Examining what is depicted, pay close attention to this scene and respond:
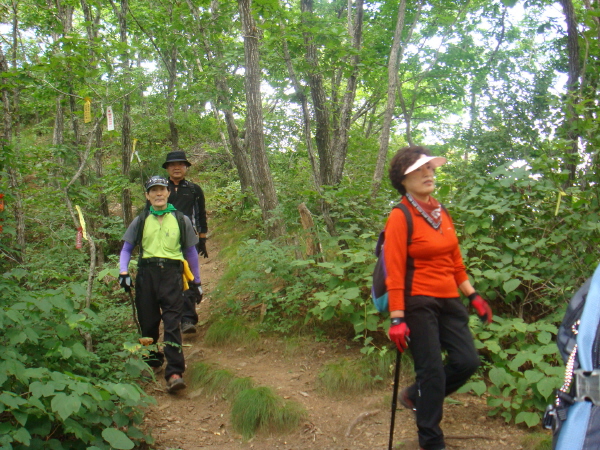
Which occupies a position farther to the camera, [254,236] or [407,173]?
[254,236]

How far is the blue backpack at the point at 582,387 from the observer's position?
1.63 metres

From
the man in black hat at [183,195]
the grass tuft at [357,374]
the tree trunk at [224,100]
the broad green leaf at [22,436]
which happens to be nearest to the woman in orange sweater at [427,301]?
the grass tuft at [357,374]

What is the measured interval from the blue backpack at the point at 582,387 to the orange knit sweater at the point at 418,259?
4.81 feet

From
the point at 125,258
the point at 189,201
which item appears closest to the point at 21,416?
the point at 125,258

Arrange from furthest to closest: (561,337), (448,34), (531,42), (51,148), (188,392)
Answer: (531,42), (448,34), (51,148), (188,392), (561,337)

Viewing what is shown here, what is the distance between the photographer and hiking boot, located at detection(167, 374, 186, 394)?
4951 millimetres

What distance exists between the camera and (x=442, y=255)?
3.31 m

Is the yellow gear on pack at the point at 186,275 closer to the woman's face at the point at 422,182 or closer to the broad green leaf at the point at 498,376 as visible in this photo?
the woman's face at the point at 422,182

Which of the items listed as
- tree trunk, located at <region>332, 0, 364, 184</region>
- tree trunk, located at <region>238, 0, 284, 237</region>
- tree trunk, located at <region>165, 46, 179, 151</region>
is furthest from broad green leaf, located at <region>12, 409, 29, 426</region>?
tree trunk, located at <region>165, 46, 179, 151</region>

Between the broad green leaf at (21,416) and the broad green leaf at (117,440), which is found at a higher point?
the broad green leaf at (21,416)

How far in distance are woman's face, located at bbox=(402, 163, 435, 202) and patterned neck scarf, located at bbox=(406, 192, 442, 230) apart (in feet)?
0.16

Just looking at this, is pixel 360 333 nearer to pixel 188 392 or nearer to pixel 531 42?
pixel 188 392

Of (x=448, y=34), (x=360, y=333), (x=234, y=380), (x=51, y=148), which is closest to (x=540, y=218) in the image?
(x=360, y=333)

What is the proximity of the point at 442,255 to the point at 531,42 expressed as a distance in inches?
678
